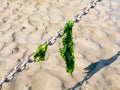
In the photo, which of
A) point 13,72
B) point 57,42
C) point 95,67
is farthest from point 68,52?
point 57,42

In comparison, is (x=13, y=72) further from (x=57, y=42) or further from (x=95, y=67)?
(x=57, y=42)

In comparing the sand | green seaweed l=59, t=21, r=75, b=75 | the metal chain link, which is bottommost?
the sand

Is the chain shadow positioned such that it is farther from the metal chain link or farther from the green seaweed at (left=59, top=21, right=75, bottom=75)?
the metal chain link

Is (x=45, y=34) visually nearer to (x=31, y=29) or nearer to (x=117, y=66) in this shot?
(x=31, y=29)

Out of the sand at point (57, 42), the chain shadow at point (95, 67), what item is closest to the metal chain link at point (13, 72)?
the sand at point (57, 42)

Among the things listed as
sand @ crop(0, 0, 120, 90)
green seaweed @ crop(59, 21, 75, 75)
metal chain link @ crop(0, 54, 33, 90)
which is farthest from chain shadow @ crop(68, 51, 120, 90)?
metal chain link @ crop(0, 54, 33, 90)

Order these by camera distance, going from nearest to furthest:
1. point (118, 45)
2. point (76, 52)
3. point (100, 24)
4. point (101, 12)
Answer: point (76, 52)
point (118, 45)
point (100, 24)
point (101, 12)

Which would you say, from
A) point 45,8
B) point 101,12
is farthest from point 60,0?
point 101,12

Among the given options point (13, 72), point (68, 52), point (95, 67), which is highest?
point (13, 72)
